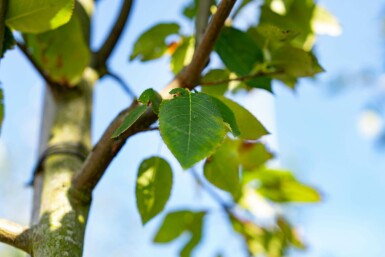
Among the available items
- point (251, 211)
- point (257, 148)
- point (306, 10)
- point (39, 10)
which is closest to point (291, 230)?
point (251, 211)

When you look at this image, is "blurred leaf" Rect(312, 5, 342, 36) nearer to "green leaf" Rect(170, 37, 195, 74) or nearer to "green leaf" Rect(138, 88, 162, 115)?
"green leaf" Rect(170, 37, 195, 74)

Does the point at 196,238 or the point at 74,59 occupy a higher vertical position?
the point at 74,59

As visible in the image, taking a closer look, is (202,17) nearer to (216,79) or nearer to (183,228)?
(216,79)

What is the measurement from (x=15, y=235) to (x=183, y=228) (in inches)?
13.6

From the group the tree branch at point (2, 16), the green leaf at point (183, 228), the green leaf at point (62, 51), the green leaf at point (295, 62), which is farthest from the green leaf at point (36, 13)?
the green leaf at point (183, 228)

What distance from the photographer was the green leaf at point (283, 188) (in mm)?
813

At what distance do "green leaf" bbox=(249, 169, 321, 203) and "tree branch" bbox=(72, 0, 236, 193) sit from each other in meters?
0.36

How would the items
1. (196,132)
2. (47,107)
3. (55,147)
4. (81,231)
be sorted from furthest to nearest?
(47,107), (55,147), (81,231), (196,132)

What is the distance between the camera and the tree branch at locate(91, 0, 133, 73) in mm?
705

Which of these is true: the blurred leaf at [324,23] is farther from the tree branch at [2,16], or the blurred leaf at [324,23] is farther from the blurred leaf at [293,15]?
the tree branch at [2,16]

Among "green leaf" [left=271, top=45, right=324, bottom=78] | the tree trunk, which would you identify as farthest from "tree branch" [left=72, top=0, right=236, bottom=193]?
"green leaf" [left=271, top=45, right=324, bottom=78]

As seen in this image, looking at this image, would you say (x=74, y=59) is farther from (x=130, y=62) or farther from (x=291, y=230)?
(x=291, y=230)

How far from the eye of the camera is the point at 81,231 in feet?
1.68

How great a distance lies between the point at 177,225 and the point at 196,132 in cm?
45
